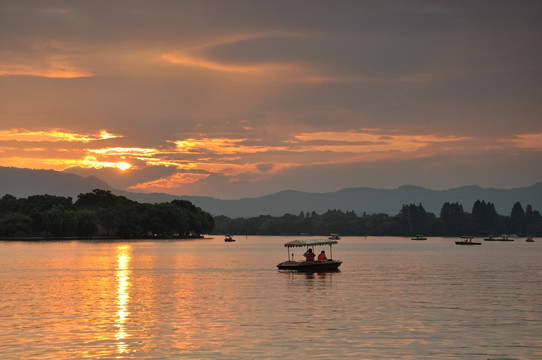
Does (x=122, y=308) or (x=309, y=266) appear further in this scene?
(x=309, y=266)

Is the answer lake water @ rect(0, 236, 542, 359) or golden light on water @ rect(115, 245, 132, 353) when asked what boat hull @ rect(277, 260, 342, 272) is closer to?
lake water @ rect(0, 236, 542, 359)

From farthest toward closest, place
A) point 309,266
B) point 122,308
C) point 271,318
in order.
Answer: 1. point 309,266
2. point 122,308
3. point 271,318

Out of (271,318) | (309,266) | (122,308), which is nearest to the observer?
(271,318)

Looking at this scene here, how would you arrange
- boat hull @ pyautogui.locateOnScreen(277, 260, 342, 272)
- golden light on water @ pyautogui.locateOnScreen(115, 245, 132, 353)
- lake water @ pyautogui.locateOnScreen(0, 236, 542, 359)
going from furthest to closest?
boat hull @ pyautogui.locateOnScreen(277, 260, 342, 272) → golden light on water @ pyautogui.locateOnScreen(115, 245, 132, 353) → lake water @ pyautogui.locateOnScreen(0, 236, 542, 359)

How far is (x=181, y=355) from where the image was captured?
125 feet

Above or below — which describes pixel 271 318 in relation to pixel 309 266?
below

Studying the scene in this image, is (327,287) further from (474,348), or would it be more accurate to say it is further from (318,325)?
(474,348)

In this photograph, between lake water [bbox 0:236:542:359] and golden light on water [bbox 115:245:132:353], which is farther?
golden light on water [bbox 115:245:132:353]

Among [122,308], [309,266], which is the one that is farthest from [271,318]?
[309,266]

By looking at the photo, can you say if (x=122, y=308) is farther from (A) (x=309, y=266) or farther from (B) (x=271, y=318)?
(A) (x=309, y=266)

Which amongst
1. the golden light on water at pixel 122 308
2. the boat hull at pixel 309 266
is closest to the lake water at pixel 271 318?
the golden light on water at pixel 122 308

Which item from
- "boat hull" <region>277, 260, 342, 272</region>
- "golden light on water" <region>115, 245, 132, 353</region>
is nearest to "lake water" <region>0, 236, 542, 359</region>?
"golden light on water" <region>115, 245, 132, 353</region>

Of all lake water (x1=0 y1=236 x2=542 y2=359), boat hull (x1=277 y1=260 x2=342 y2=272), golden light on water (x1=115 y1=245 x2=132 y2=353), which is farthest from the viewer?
boat hull (x1=277 y1=260 x2=342 y2=272)

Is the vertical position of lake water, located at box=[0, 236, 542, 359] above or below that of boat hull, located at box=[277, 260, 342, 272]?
below
